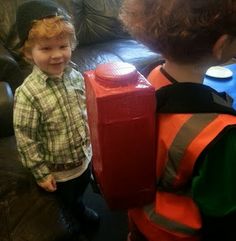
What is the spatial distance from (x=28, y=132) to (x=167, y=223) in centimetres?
55

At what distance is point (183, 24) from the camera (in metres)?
0.70

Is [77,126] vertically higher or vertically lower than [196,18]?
lower

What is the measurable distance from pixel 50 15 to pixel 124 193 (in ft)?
2.11

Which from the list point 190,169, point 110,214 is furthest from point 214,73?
point 110,214

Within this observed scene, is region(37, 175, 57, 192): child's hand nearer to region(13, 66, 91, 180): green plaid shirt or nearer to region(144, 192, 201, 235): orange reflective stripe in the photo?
region(13, 66, 91, 180): green plaid shirt

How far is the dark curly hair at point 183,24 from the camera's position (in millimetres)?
677

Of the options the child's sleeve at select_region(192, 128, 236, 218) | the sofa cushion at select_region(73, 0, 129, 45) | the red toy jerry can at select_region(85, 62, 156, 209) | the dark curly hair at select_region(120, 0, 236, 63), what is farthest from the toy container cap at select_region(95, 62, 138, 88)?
the sofa cushion at select_region(73, 0, 129, 45)

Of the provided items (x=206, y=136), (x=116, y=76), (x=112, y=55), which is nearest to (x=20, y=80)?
(x=112, y=55)

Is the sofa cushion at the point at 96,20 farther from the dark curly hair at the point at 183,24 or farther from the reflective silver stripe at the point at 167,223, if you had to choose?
the reflective silver stripe at the point at 167,223

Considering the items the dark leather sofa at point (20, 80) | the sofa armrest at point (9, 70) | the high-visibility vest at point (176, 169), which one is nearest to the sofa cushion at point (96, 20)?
the dark leather sofa at point (20, 80)

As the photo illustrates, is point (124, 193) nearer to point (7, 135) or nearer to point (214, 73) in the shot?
point (214, 73)

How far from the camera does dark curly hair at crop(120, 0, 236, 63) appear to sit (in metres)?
0.68

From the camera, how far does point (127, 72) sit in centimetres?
72

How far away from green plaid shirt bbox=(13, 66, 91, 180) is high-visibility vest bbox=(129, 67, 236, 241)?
37 centimetres
